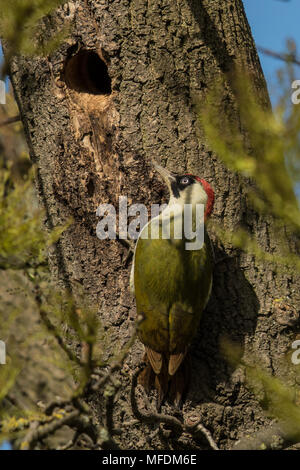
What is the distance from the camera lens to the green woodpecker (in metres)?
3.09

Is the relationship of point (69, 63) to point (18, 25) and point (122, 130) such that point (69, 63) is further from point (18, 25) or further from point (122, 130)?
point (18, 25)

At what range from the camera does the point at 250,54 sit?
11.2ft

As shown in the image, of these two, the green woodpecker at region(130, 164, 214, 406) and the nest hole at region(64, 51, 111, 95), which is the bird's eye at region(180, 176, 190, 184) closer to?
the green woodpecker at region(130, 164, 214, 406)

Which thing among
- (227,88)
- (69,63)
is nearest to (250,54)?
(227,88)

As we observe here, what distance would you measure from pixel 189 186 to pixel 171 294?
57 centimetres

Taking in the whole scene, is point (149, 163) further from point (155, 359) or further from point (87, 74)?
point (155, 359)

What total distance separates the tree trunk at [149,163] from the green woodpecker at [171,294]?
0.09 meters

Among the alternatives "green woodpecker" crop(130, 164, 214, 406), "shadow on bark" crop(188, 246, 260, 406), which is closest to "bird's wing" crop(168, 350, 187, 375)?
"green woodpecker" crop(130, 164, 214, 406)

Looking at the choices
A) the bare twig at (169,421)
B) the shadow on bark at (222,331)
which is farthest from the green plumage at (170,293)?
the bare twig at (169,421)

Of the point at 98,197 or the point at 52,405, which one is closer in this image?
the point at 52,405

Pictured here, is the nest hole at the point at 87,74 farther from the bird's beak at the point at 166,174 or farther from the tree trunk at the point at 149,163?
the bird's beak at the point at 166,174

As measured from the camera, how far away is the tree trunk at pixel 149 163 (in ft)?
10.3

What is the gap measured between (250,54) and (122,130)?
87 centimetres

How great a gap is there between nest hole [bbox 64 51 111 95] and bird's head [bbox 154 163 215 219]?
67 cm
